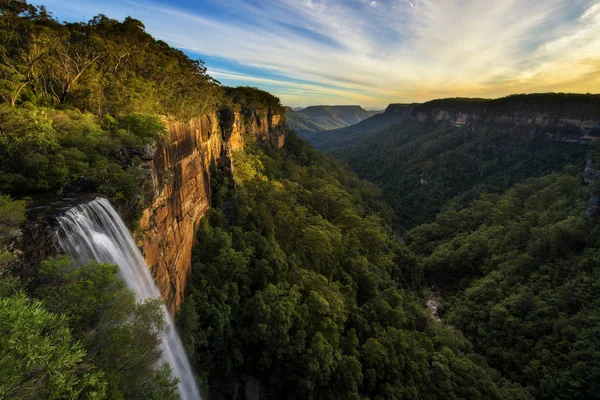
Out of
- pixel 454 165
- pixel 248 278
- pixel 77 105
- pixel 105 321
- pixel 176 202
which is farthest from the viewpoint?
pixel 454 165

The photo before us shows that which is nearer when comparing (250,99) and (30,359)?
(30,359)

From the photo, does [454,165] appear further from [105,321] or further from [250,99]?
[105,321]

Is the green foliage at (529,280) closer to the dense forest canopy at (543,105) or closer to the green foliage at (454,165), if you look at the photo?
the green foliage at (454,165)

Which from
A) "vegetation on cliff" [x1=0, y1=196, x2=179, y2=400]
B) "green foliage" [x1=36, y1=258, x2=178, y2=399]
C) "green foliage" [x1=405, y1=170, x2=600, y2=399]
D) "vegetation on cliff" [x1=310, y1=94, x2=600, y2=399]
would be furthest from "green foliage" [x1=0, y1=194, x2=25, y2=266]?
"green foliage" [x1=405, y1=170, x2=600, y2=399]

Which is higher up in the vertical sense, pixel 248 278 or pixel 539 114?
pixel 539 114

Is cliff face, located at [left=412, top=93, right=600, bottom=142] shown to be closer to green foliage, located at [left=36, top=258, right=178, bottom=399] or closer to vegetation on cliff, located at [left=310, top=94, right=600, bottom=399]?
vegetation on cliff, located at [left=310, top=94, right=600, bottom=399]

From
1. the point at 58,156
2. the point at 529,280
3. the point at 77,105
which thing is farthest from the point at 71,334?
the point at 529,280

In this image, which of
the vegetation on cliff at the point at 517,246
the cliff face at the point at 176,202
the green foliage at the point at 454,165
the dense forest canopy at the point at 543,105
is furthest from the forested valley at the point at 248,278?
the dense forest canopy at the point at 543,105

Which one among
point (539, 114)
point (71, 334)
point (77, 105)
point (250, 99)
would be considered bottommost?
point (71, 334)
